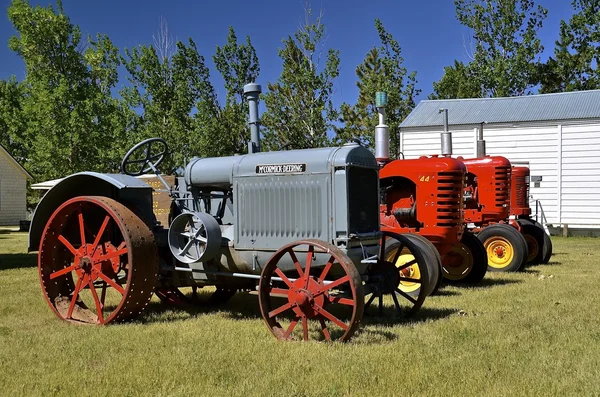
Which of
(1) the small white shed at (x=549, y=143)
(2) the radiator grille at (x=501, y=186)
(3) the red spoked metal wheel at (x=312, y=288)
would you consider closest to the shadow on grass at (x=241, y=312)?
(3) the red spoked metal wheel at (x=312, y=288)

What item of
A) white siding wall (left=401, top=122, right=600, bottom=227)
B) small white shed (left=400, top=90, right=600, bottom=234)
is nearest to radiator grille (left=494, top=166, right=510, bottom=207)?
small white shed (left=400, top=90, right=600, bottom=234)

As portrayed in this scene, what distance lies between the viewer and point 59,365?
4.13 meters

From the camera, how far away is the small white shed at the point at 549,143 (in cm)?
1841

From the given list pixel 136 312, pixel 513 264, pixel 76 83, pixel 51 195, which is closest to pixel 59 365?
pixel 136 312

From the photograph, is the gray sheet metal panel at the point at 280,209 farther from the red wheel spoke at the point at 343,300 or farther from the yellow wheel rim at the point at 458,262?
the yellow wheel rim at the point at 458,262

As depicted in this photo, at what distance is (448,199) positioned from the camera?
7.60 metres

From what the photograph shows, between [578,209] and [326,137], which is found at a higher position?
[326,137]

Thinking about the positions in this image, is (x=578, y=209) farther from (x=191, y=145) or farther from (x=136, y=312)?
(x=136, y=312)

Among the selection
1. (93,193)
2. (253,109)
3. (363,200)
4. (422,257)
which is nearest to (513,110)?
(422,257)

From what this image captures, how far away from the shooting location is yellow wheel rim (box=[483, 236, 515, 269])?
9586 mm

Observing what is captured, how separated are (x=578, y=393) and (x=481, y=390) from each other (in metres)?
0.53

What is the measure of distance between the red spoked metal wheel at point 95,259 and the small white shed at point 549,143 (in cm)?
1505

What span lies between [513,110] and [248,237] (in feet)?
55.2

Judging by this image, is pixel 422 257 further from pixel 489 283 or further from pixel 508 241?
pixel 508 241
